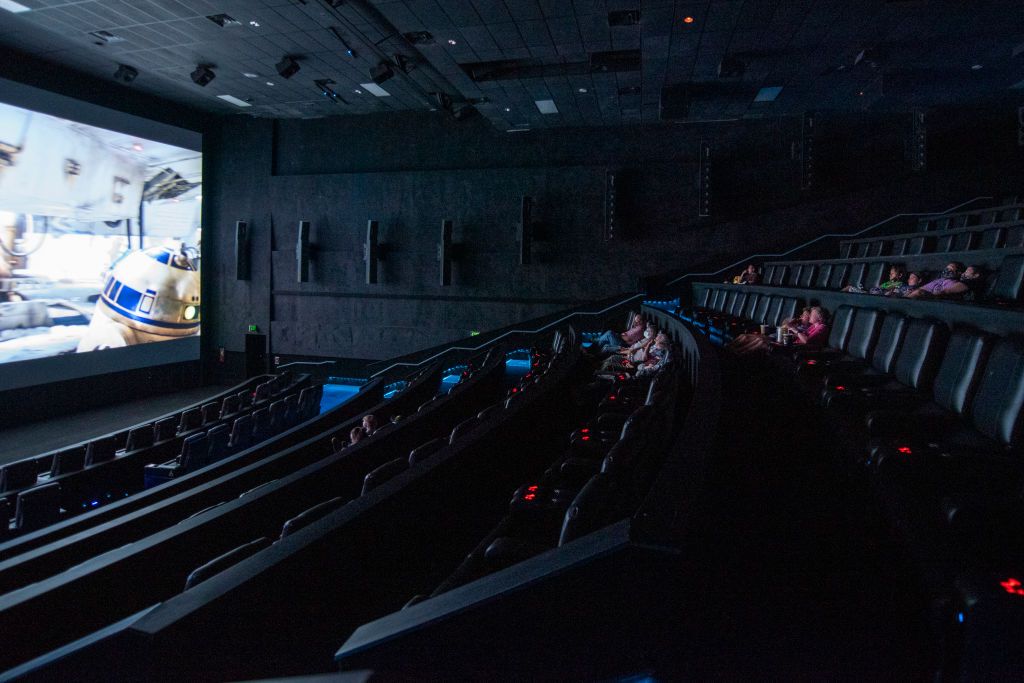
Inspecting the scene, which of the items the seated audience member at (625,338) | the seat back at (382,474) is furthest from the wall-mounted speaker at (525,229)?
the seat back at (382,474)

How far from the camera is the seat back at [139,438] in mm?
6074

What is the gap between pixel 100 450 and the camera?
5719mm

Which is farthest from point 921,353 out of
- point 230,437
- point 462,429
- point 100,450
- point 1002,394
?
point 100,450

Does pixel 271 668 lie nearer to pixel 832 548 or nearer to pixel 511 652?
pixel 511 652

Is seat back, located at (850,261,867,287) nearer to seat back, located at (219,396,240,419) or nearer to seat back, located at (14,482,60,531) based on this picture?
seat back, located at (14,482,60,531)

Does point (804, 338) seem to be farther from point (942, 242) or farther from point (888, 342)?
point (942, 242)

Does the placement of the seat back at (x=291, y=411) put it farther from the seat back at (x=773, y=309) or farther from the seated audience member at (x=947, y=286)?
the seated audience member at (x=947, y=286)

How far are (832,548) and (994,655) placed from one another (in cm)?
61

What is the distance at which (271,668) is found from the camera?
1286 millimetres

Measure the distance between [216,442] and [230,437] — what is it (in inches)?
10.8

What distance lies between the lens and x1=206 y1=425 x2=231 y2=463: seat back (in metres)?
5.39

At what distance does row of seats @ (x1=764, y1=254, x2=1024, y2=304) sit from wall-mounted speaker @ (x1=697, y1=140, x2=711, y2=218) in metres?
1.39

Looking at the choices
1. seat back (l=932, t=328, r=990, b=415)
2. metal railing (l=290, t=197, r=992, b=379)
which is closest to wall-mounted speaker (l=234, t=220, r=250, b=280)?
metal railing (l=290, t=197, r=992, b=379)

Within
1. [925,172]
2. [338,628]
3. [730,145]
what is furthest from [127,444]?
[925,172]
